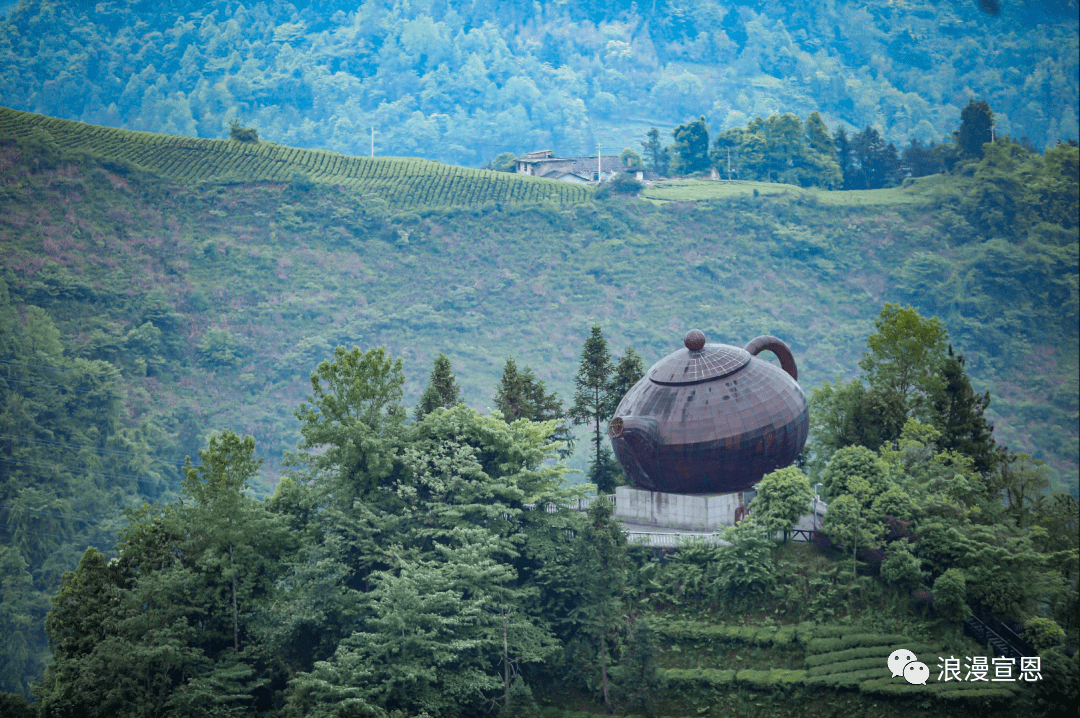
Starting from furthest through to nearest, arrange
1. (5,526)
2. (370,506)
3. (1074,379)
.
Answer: (1074,379) → (5,526) → (370,506)

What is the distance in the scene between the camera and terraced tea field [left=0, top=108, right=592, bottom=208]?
125688 mm

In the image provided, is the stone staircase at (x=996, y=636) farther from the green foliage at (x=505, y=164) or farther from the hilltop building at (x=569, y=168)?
the green foliage at (x=505, y=164)

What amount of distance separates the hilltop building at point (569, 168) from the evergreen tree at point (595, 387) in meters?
95.1

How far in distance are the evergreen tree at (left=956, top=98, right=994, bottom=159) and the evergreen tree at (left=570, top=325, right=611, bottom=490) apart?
92937mm

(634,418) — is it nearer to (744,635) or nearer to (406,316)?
(744,635)

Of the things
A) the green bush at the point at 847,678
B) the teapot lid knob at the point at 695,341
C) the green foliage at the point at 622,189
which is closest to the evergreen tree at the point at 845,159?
the green foliage at the point at 622,189

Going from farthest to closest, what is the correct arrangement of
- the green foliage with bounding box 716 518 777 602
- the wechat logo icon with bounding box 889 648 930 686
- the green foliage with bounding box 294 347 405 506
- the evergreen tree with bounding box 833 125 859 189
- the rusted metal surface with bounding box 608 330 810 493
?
the evergreen tree with bounding box 833 125 859 189 < the rusted metal surface with bounding box 608 330 810 493 < the green foliage with bounding box 294 347 405 506 < the green foliage with bounding box 716 518 777 602 < the wechat logo icon with bounding box 889 648 930 686

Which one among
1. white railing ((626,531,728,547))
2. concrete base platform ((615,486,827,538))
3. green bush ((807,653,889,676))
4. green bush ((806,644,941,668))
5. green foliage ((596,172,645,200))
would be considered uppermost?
green foliage ((596,172,645,200))

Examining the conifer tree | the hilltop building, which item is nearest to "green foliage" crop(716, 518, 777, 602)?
the hilltop building

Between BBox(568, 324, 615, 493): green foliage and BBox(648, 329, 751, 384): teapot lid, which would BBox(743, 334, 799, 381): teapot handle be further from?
BBox(568, 324, 615, 493): green foliage

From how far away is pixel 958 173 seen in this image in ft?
440

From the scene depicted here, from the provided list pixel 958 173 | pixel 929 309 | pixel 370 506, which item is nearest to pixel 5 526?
pixel 370 506

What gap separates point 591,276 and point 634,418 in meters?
88.0

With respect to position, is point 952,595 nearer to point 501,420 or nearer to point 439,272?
point 501,420
